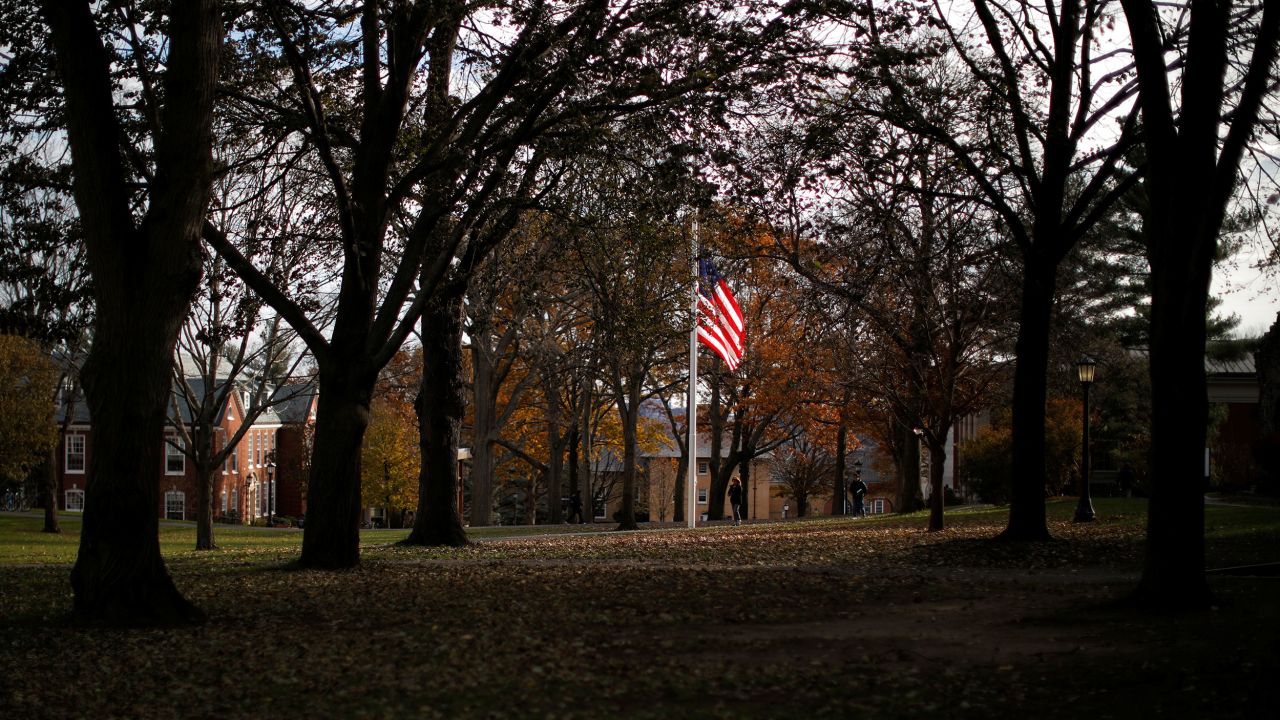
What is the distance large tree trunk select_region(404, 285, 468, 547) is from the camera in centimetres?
2022

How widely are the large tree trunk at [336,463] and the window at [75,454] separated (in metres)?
49.9

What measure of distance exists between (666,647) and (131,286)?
19.0 feet

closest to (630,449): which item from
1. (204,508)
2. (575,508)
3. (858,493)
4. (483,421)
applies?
(483,421)

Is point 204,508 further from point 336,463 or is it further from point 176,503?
point 176,503

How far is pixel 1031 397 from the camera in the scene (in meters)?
17.2

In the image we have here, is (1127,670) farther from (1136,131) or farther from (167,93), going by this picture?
(1136,131)

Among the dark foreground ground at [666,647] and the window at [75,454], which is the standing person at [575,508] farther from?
the dark foreground ground at [666,647]

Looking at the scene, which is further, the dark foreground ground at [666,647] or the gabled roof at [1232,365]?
the gabled roof at [1232,365]

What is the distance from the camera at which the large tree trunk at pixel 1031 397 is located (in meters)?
17.1

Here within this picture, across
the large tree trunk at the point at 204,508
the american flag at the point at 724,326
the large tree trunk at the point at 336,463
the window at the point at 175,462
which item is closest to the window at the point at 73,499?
the window at the point at 175,462

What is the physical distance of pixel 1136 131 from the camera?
1666 centimetres

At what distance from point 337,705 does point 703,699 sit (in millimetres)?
2277

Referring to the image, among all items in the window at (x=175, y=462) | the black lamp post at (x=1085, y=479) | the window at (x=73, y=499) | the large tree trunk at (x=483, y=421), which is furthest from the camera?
the window at (x=175, y=462)

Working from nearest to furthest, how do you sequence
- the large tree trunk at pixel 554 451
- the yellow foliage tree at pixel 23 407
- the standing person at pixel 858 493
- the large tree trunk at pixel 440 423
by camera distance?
the large tree trunk at pixel 440 423
the yellow foliage tree at pixel 23 407
the standing person at pixel 858 493
the large tree trunk at pixel 554 451
